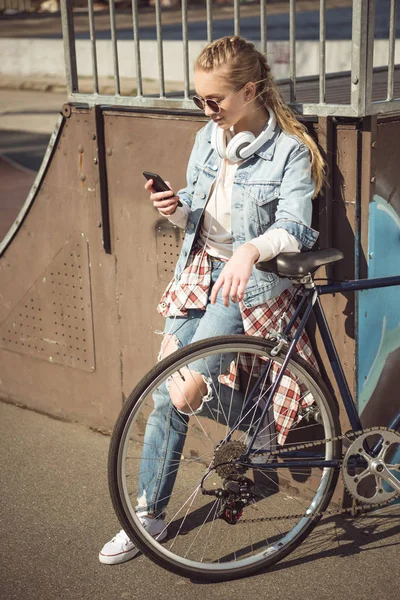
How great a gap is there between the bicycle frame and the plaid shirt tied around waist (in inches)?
4.0

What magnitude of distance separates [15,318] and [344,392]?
2.13 m

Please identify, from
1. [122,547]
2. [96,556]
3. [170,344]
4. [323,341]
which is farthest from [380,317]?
[96,556]

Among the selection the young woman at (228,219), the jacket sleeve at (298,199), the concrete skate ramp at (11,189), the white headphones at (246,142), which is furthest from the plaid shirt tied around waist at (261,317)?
the concrete skate ramp at (11,189)

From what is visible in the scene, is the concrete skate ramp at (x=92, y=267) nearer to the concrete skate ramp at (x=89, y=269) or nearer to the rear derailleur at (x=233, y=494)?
the concrete skate ramp at (x=89, y=269)

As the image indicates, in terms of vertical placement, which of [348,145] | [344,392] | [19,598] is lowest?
[19,598]

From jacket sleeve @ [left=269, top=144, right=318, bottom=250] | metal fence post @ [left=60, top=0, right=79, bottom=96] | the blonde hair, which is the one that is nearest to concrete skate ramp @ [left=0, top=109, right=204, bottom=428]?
metal fence post @ [left=60, top=0, right=79, bottom=96]

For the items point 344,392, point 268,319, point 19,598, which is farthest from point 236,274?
point 19,598

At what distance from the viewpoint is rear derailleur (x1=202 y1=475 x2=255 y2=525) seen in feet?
10.8

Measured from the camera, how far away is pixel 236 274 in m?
2.99

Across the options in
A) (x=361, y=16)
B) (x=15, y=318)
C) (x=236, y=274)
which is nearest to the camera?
(x=236, y=274)

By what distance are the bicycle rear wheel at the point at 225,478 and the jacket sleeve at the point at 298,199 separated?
406 millimetres

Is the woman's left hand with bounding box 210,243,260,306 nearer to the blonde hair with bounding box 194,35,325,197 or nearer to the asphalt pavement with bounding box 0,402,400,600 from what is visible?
the blonde hair with bounding box 194,35,325,197

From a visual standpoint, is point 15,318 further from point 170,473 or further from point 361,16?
point 361,16

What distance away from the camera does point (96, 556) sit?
355 cm
